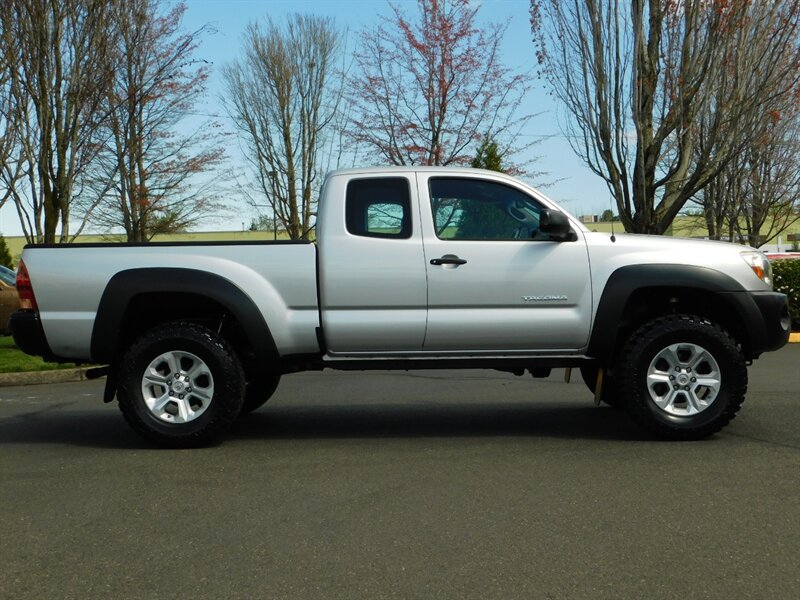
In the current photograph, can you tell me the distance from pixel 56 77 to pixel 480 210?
9914 millimetres

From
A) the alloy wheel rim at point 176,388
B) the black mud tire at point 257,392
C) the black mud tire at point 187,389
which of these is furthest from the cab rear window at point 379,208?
the black mud tire at point 257,392

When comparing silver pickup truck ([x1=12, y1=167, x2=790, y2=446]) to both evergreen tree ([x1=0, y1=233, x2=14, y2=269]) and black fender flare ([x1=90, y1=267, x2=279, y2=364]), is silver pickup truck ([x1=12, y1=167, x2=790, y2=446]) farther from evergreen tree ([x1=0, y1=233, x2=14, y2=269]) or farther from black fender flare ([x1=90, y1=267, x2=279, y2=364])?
evergreen tree ([x1=0, y1=233, x2=14, y2=269])

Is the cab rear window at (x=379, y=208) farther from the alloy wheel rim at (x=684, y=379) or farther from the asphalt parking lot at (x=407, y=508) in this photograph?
the alloy wheel rim at (x=684, y=379)

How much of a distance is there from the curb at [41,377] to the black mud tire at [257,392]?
4.69 meters

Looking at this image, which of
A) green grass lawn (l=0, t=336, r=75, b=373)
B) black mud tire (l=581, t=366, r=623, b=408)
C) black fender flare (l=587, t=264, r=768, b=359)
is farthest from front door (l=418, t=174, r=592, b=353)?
green grass lawn (l=0, t=336, r=75, b=373)

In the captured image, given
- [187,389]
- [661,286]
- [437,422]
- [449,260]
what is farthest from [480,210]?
[187,389]

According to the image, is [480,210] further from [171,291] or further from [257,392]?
[257,392]

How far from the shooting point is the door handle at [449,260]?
279 inches

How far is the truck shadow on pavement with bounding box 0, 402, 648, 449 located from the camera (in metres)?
7.59

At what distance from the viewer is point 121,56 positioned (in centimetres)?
1711

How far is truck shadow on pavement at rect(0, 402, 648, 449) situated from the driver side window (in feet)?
5.13

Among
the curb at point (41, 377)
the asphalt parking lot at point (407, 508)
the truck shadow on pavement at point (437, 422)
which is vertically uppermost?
the asphalt parking lot at point (407, 508)

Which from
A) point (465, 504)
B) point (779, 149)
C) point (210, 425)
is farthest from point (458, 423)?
point (779, 149)

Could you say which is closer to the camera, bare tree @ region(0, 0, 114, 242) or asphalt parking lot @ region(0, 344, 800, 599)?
asphalt parking lot @ region(0, 344, 800, 599)
